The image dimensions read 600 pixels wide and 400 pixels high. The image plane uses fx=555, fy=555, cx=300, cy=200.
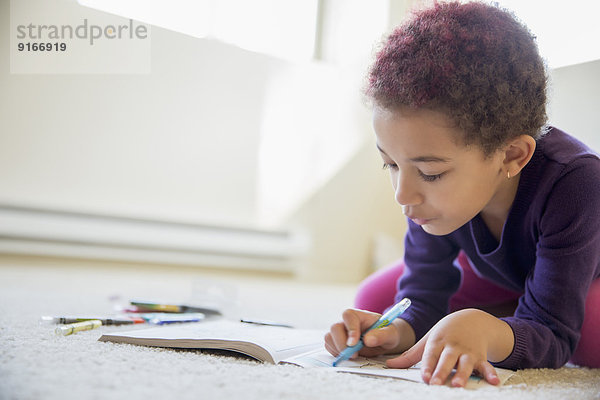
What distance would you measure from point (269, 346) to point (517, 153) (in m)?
0.40

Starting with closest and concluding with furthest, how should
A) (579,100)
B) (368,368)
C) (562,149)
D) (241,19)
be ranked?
(368,368)
(562,149)
(579,100)
(241,19)

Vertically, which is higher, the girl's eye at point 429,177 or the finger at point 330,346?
the girl's eye at point 429,177

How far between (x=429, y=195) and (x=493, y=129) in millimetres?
111

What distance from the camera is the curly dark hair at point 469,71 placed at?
65 centimetres

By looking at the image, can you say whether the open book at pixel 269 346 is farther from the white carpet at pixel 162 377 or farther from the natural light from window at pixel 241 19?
the natural light from window at pixel 241 19

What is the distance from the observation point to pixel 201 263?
79.0 inches

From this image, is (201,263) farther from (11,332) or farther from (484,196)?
(484,196)

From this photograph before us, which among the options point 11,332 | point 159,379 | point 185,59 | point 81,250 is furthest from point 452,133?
point 81,250

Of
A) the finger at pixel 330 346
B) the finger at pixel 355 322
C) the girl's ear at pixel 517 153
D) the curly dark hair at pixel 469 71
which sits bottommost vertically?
the finger at pixel 330 346

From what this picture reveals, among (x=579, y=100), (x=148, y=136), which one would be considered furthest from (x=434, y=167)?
(x=148, y=136)

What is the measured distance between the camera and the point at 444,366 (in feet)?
1.87

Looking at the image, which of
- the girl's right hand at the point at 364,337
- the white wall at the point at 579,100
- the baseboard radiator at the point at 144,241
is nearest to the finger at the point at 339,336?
the girl's right hand at the point at 364,337

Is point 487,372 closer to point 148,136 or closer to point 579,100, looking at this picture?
point 579,100

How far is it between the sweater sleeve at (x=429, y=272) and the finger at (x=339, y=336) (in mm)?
208
